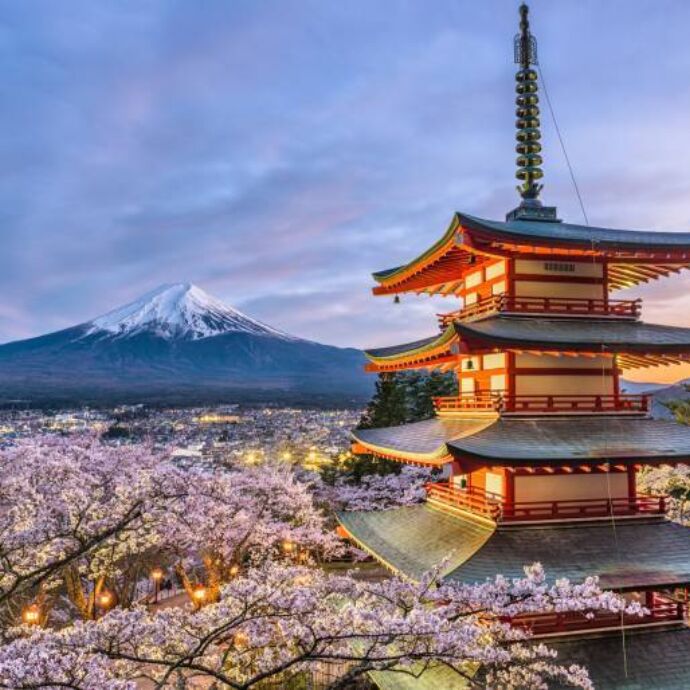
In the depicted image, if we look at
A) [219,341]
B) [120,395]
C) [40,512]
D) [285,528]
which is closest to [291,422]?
[120,395]

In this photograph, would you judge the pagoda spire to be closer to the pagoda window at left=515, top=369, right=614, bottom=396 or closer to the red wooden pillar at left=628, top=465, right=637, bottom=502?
the pagoda window at left=515, top=369, right=614, bottom=396

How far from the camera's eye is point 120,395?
114m

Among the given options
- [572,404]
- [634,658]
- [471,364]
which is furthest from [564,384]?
[634,658]

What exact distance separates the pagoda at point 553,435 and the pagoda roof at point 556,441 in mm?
36

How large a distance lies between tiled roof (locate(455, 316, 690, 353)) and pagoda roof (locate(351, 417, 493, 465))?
1.85 metres

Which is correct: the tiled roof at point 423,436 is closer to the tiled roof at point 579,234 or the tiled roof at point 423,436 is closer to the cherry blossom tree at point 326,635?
the cherry blossom tree at point 326,635

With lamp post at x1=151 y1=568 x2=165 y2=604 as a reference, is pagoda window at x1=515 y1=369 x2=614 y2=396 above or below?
above

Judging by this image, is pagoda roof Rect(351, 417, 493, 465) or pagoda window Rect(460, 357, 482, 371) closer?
pagoda roof Rect(351, 417, 493, 465)

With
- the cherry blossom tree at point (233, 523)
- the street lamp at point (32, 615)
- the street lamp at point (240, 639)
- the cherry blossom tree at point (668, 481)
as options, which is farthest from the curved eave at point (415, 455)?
the cherry blossom tree at point (668, 481)

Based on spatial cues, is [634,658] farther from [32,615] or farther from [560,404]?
[32,615]

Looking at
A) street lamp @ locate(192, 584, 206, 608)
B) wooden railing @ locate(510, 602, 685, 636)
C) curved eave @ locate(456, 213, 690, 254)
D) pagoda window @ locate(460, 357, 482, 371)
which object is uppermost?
curved eave @ locate(456, 213, 690, 254)

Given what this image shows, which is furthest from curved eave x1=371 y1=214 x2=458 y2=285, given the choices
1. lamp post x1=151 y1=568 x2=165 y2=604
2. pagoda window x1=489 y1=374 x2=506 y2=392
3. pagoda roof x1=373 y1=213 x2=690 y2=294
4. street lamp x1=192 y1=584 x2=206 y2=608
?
lamp post x1=151 y1=568 x2=165 y2=604

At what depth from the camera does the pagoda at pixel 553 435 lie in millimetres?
10836

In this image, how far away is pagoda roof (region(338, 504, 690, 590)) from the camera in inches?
409
